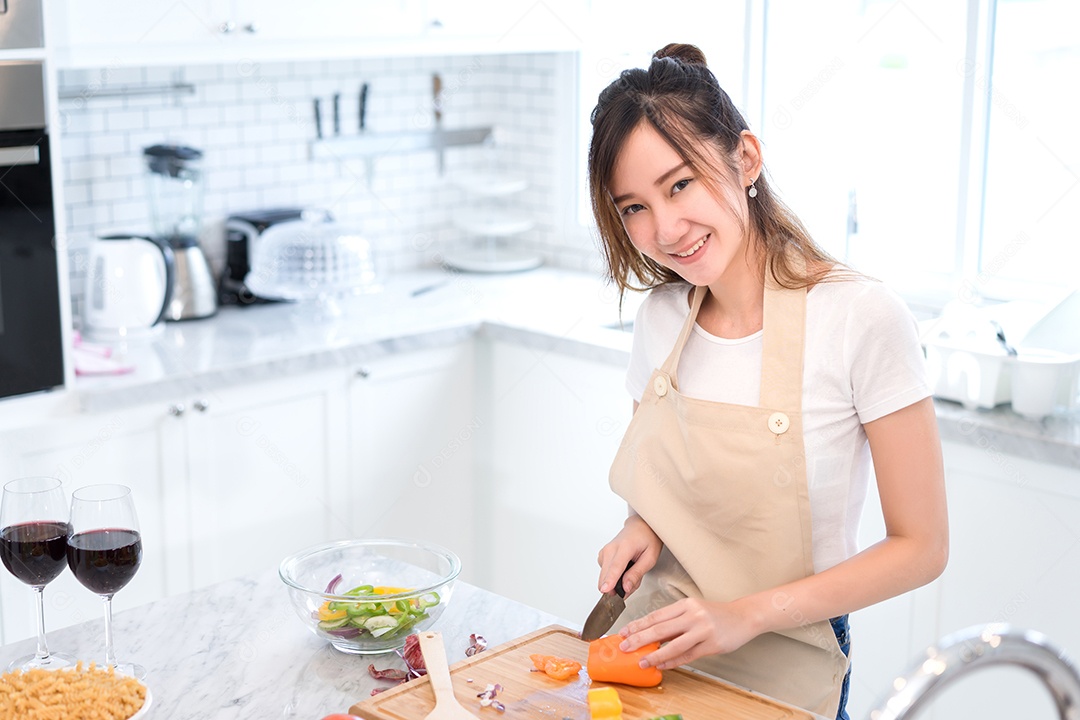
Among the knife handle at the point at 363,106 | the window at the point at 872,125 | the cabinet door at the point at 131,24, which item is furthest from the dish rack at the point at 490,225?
the cabinet door at the point at 131,24

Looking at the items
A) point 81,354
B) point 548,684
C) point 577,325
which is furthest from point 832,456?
point 81,354

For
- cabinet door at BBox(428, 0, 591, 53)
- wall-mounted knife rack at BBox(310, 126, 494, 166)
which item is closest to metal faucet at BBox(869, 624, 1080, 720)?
cabinet door at BBox(428, 0, 591, 53)

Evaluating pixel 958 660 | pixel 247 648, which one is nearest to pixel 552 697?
pixel 247 648

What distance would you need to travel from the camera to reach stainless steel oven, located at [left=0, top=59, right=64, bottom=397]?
2473mm

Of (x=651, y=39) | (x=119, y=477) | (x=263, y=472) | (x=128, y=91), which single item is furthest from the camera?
(x=651, y=39)

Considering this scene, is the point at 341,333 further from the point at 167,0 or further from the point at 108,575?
the point at 108,575

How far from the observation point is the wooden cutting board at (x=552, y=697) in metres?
1.31

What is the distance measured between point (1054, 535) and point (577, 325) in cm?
132

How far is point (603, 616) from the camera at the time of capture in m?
1.52

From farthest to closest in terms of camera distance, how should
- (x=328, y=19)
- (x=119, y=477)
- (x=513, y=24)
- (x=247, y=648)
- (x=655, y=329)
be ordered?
(x=513, y=24), (x=328, y=19), (x=119, y=477), (x=655, y=329), (x=247, y=648)

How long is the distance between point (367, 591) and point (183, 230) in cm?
196

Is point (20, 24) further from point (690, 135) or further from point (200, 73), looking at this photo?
point (690, 135)

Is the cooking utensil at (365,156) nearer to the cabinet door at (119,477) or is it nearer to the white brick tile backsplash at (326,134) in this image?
the white brick tile backsplash at (326,134)

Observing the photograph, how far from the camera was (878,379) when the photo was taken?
5.05 ft
